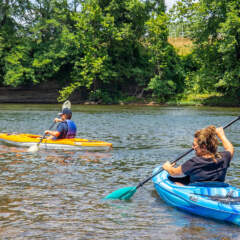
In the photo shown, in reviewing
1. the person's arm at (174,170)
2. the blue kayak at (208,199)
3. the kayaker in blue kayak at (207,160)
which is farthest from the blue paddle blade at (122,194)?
the kayaker in blue kayak at (207,160)

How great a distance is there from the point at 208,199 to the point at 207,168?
46 centimetres

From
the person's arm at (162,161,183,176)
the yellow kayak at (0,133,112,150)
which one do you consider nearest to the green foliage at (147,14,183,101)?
the yellow kayak at (0,133,112,150)

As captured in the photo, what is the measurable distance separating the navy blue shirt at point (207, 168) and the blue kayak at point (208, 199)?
11cm

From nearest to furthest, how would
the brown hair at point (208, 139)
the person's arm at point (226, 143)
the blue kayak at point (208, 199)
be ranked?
the blue kayak at point (208, 199) → the brown hair at point (208, 139) → the person's arm at point (226, 143)

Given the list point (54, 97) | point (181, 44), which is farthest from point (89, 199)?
point (181, 44)

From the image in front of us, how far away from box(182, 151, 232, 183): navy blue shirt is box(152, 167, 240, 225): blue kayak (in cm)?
11

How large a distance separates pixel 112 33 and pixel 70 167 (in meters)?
36.2

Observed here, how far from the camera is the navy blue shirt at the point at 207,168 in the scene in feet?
22.7

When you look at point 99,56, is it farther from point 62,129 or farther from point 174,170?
point 174,170

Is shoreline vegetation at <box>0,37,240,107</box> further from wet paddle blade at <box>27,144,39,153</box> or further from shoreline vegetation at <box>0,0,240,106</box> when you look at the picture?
wet paddle blade at <box>27,144,39,153</box>

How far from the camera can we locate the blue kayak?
21.7 ft

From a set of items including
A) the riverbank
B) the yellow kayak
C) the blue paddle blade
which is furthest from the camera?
the riverbank

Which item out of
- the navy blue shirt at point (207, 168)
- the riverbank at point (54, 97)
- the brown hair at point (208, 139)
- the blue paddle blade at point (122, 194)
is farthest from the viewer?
the riverbank at point (54, 97)

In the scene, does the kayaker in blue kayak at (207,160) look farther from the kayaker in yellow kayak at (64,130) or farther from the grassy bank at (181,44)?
the grassy bank at (181,44)
